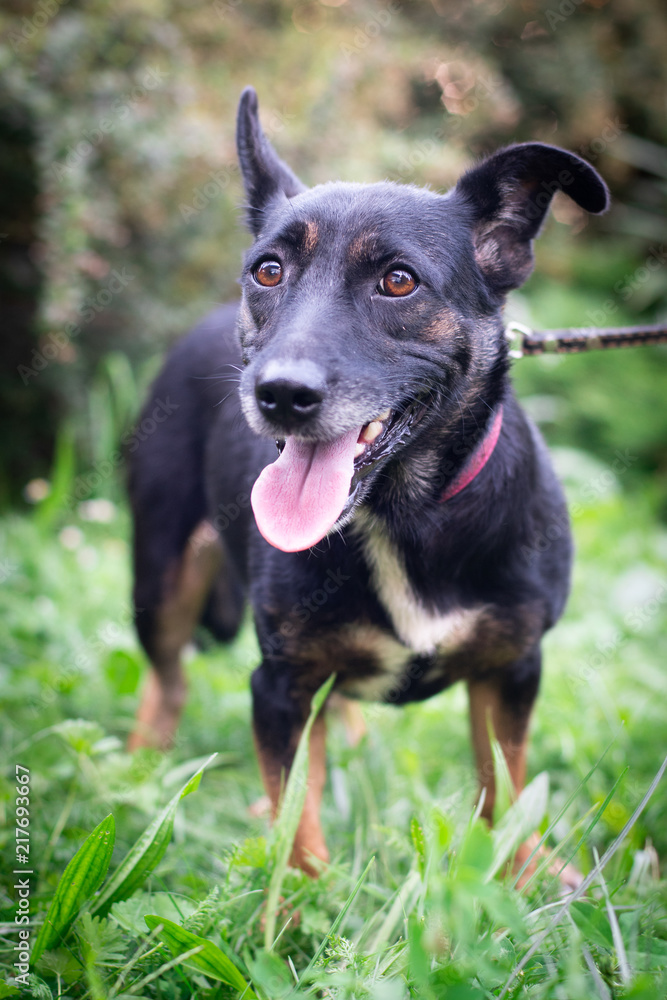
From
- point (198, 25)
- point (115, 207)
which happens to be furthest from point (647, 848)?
point (198, 25)

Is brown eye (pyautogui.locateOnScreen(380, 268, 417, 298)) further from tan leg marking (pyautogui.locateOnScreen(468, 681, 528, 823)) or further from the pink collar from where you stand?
tan leg marking (pyautogui.locateOnScreen(468, 681, 528, 823))

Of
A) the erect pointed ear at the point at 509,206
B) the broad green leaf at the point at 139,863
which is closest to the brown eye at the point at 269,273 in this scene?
the erect pointed ear at the point at 509,206

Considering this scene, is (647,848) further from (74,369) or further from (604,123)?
(604,123)

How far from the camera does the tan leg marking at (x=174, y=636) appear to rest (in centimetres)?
321

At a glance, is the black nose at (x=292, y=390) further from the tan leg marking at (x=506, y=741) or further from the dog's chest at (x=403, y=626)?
the tan leg marking at (x=506, y=741)

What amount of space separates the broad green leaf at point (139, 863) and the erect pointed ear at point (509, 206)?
1.64 m

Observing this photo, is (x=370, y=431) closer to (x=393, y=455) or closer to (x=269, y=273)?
(x=393, y=455)

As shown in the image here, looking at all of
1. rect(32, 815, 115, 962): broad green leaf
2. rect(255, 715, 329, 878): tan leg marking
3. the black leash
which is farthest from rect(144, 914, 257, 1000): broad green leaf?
the black leash

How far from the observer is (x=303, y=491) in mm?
1833

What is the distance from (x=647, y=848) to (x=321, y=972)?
117 cm

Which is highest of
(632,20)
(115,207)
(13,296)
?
(632,20)

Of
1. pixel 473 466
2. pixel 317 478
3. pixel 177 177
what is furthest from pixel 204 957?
pixel 177 177

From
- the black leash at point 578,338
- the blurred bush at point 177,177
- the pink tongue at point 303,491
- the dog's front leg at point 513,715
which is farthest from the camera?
the blurred bush at point 177,177

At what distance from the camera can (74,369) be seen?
202 inches
